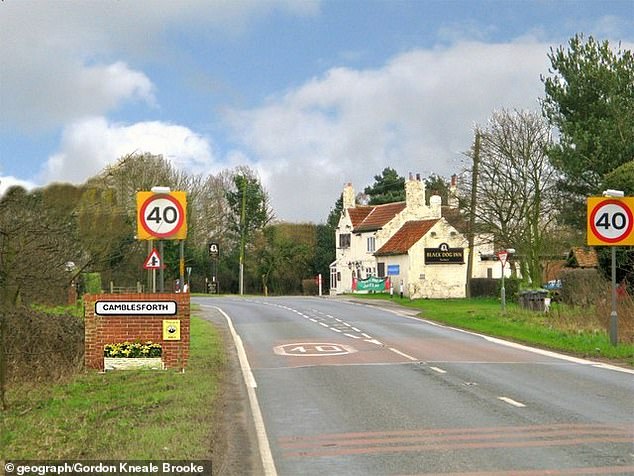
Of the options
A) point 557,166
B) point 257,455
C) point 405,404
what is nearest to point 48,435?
point 257,455

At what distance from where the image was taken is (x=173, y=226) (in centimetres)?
1560

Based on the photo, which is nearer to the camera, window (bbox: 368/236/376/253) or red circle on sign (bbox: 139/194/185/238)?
red circle on sign (bbox: 139/194/185/238)

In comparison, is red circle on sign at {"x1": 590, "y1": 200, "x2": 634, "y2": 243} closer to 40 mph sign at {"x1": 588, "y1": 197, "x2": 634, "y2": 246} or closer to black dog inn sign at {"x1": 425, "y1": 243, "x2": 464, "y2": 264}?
40 mph sign at {"x1": 588, "y1": 197, "x2": 634, "y2": 246}

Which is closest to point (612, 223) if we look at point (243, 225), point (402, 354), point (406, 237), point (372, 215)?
point (402, 354)

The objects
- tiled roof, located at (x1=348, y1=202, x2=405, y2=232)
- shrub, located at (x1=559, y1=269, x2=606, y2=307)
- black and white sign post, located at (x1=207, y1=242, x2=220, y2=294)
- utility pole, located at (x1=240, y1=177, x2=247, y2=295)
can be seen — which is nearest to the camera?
shrub, located at (x1=559, y1=269, x2=606, y2=307)

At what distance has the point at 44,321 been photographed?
1773 cm

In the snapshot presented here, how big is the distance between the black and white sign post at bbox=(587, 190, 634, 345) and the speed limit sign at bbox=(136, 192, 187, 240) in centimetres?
1054

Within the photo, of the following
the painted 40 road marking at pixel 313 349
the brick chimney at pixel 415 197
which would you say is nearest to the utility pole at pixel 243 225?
the brick chimney at pixel 415 197

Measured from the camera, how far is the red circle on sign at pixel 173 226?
1555 cm

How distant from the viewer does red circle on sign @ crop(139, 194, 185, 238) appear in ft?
51.0

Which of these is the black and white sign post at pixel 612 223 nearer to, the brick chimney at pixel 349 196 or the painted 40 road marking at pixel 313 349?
the painted 40 road marking at pixel 313 349

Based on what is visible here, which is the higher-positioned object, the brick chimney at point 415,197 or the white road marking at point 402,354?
the brick chimney at point 415,197

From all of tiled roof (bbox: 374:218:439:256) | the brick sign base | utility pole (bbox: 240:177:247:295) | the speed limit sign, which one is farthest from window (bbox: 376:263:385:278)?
the speed limit sign

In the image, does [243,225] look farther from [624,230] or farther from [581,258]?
[624,230]
